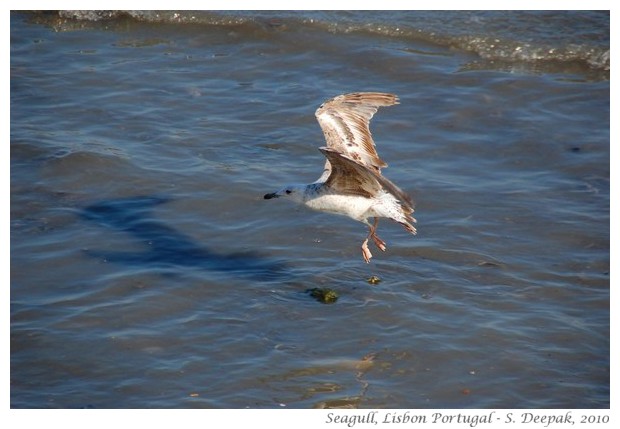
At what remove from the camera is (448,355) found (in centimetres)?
723

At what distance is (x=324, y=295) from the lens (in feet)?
26.4

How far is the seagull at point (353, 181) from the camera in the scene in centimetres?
814

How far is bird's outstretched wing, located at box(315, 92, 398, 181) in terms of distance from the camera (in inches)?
337

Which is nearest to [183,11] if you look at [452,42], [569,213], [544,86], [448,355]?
[452,42]

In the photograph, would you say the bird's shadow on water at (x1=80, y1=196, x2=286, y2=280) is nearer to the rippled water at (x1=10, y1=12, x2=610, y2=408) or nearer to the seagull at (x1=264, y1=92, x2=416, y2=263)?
the rippled water at (x1=10, y1=12, x2=610, y2=408)

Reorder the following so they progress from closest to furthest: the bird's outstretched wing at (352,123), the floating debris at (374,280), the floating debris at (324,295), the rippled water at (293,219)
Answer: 1. the rippled water at (293,219)
2. the floating debris at (324,295)
3. the floating debris at (374,280)
4. the bird's outstretched wing at (352,123)

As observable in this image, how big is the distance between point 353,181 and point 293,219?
4.18 feet

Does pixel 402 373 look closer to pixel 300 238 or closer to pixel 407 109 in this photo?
pixel 300 238

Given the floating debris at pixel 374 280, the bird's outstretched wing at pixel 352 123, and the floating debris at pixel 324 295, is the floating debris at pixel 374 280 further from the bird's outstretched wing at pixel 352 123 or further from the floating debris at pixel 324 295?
the bird's outstretched wing at pixel 352 123

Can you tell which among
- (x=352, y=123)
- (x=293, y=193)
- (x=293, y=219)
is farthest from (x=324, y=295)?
(x=352, y=123)

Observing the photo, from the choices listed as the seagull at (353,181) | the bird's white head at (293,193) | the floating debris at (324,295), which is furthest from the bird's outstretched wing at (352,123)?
the floating debris at (324,295)

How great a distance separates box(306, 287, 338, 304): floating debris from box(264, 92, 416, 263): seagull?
49 cm

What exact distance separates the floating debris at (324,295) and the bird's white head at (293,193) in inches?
37.1

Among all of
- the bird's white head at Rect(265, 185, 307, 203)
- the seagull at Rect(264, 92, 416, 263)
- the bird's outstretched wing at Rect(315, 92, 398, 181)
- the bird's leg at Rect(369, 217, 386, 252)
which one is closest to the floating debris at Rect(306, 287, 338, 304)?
the seagull at Rect(264, 92, 416, 263)
